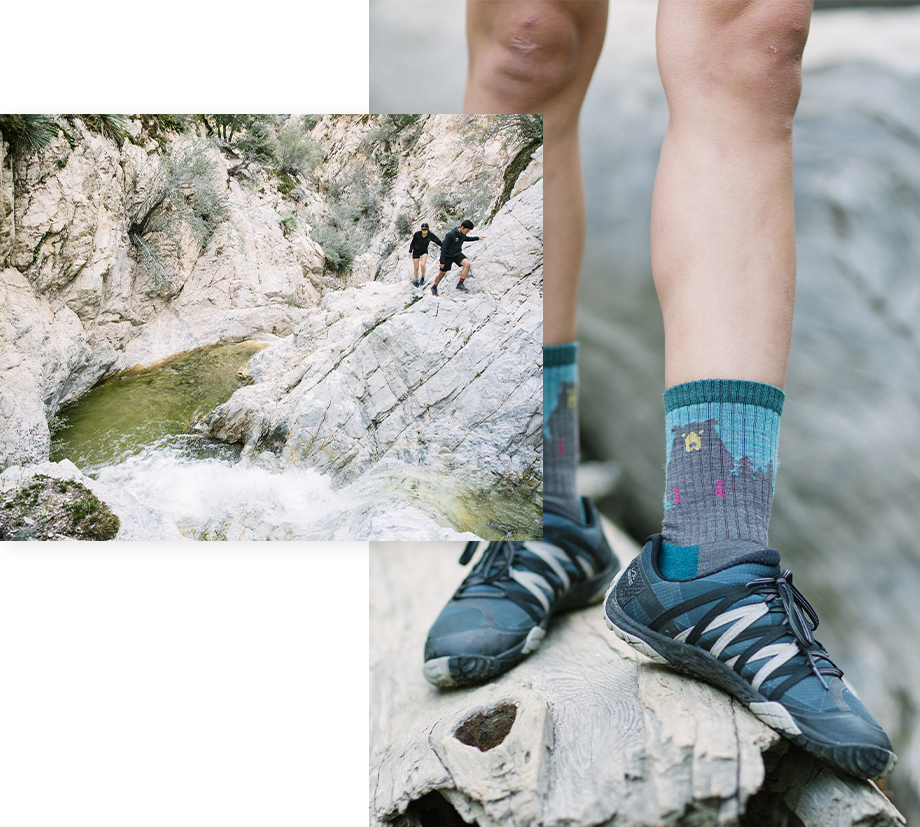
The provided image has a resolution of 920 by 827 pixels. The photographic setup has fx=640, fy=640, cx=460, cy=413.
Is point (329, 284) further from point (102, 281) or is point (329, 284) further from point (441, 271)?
point (102, 281)

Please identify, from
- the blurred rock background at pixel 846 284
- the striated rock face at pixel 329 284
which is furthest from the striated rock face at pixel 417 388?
the blurred rock background at pixel 846 284

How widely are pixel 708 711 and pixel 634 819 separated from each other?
137 mm

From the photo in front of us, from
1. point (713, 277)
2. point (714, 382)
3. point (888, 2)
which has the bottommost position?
point (714, 382)

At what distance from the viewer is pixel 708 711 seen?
27.7 inches

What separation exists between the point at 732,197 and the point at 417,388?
563 millimetres

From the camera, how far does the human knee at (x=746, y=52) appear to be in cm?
79

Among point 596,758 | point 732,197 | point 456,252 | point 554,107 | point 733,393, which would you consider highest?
point 554,107

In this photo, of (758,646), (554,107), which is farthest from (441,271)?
(758,646)

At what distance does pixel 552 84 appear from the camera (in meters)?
1.11

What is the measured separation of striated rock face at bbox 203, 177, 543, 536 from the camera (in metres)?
1.10

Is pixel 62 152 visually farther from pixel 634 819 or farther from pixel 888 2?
pixel 888 2

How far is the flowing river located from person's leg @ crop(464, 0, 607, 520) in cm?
25

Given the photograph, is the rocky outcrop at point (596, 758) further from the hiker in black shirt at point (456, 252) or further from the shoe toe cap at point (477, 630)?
the hiker in black shirt at point (456, 252)

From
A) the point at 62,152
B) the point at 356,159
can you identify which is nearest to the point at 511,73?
the point at 356,159
